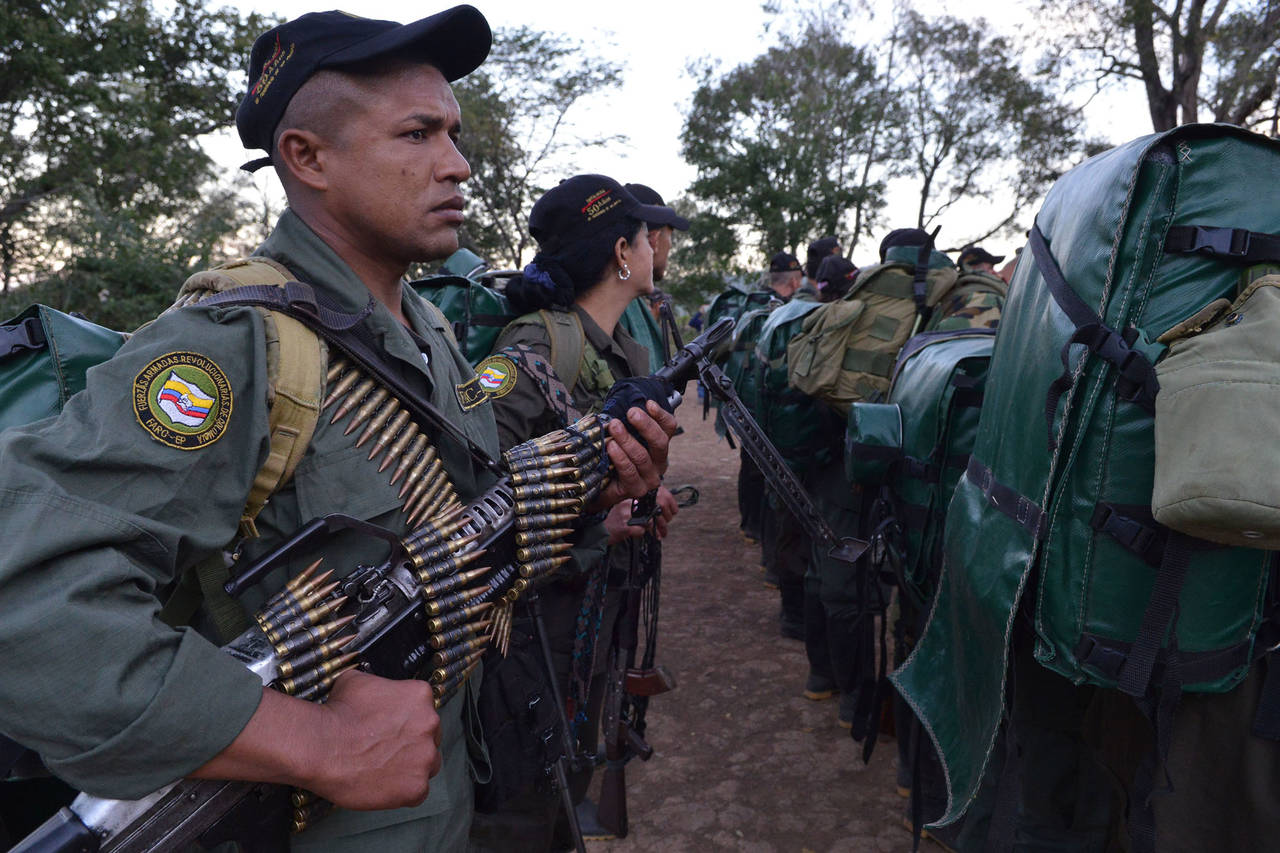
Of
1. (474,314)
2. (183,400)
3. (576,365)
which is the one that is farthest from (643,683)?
(183,400)

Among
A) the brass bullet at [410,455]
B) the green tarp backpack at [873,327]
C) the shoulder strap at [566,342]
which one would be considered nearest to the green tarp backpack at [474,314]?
the shoulder strap at [566,342]

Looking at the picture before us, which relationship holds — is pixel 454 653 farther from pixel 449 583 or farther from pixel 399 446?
pixel 399 446

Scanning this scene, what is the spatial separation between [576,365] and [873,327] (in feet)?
8.54

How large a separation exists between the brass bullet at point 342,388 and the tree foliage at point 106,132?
10374mm

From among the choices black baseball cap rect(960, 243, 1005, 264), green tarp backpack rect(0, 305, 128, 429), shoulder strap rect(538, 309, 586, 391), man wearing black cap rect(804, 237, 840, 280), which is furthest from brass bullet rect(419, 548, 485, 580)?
man wearing black cap rect(804, 237, 840, 280)

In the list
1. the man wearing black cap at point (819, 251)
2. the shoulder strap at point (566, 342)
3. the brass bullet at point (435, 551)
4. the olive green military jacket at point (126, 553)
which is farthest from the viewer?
the man wearing black cap at point (819, 251)

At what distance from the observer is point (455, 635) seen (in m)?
1.68

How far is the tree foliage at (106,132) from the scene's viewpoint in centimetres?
1089

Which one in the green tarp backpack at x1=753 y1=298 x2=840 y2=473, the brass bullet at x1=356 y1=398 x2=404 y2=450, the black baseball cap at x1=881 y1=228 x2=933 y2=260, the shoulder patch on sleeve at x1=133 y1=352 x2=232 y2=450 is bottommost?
the green tarp backpack at x1=753 y1=298 x2=840 y2=473

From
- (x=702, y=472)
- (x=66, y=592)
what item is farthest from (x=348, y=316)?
(x=702, y=472)

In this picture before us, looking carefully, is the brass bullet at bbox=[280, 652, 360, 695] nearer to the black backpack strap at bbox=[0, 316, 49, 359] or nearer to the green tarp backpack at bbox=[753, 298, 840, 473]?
the black backpack strap at bbox=[0, 316, 49, 359]

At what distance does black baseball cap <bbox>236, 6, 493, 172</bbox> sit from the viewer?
5.29 ft

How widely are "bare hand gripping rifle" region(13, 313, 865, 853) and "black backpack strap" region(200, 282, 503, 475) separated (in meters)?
0.11

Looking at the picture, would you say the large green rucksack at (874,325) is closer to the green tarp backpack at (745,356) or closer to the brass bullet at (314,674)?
the green tarp backpack at (745,356)
